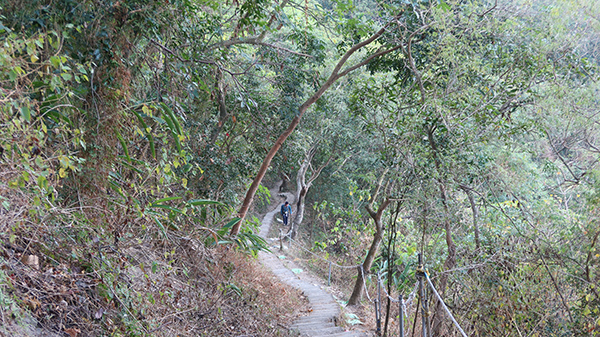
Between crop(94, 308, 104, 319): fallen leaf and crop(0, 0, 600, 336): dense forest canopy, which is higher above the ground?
crop(0, 0, 600, 336): dense forest canopy

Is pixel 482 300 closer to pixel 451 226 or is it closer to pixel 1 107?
pixel 451 226

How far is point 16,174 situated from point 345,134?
36.7ft

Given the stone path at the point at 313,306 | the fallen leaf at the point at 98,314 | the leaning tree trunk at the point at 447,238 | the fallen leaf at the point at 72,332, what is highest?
the leaning tree trunk at the point at 447,238

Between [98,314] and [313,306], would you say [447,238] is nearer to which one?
[313,306]

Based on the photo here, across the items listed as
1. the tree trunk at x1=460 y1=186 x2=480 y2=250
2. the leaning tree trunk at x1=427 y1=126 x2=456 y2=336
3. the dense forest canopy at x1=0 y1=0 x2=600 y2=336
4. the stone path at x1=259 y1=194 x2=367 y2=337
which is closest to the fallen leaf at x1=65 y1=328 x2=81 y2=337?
the dense forest canopy at x1=0 y1=0 x2=600 y2=336

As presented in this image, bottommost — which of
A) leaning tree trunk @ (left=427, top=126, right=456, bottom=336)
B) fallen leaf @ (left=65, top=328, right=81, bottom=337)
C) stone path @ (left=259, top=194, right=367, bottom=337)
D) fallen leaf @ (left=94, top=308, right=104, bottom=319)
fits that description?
stone path @ (left=259, top=194, right=367, bottom=337)

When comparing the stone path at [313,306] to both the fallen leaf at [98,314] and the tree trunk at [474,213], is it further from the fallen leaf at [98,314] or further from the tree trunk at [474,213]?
the fallen leaf at [98,314]

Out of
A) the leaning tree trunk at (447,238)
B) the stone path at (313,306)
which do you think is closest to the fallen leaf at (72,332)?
the leaning tree trunk at (447,238)

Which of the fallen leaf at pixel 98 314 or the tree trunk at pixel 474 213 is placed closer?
the fallen leaf at pixel 98 314

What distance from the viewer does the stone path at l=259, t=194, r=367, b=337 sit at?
242 inches

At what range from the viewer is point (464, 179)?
197 inches

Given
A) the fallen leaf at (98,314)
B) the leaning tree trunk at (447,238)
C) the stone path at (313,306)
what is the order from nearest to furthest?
the fallen leaf at (98,314) → the leaning tree trunk at (447,238) → the stone path at (313,306)

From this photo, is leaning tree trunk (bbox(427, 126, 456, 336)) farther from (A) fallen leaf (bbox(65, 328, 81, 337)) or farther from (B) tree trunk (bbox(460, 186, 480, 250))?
(A) fallen leaf (bbox(65, 328, 81, 337))

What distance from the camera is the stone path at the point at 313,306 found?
614cm
